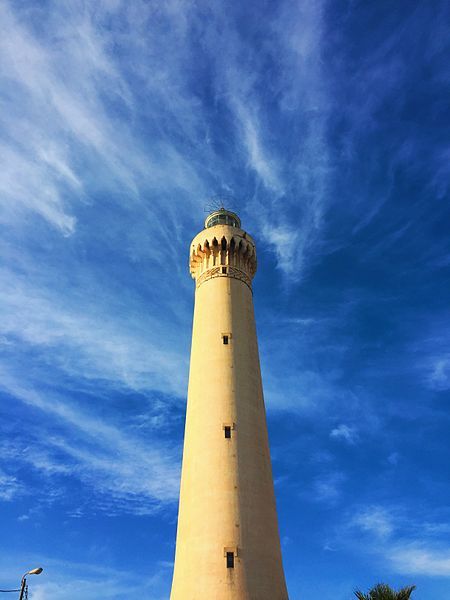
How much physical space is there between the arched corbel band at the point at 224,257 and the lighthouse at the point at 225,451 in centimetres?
8

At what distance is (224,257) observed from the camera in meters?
39.7

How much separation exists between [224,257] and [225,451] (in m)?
15.3

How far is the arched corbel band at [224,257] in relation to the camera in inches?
1542

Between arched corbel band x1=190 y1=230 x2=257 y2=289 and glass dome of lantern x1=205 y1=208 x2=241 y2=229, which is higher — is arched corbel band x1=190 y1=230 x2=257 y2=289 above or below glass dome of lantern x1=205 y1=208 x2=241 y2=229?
below

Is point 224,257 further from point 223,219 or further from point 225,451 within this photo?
point 225,451

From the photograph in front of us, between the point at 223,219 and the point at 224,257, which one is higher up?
the point at 223,219

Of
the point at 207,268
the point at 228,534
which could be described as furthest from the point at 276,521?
the point at 207,268

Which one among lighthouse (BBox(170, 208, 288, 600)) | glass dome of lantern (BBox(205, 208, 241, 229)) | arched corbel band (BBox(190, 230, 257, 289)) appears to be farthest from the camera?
glass dome of lantern (BBox(205, 208, 241, 229))

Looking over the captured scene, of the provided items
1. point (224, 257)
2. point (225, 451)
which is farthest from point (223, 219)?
point (225, 451)

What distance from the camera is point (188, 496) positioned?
97.6ft

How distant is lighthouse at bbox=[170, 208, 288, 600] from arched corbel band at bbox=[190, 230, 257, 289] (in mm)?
77

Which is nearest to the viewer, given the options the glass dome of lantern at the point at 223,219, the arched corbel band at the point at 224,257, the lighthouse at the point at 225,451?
the lighthouse at the point at 225,451

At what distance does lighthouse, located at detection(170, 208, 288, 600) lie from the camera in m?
26.4

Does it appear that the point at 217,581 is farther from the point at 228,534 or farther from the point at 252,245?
the point at 252,245
